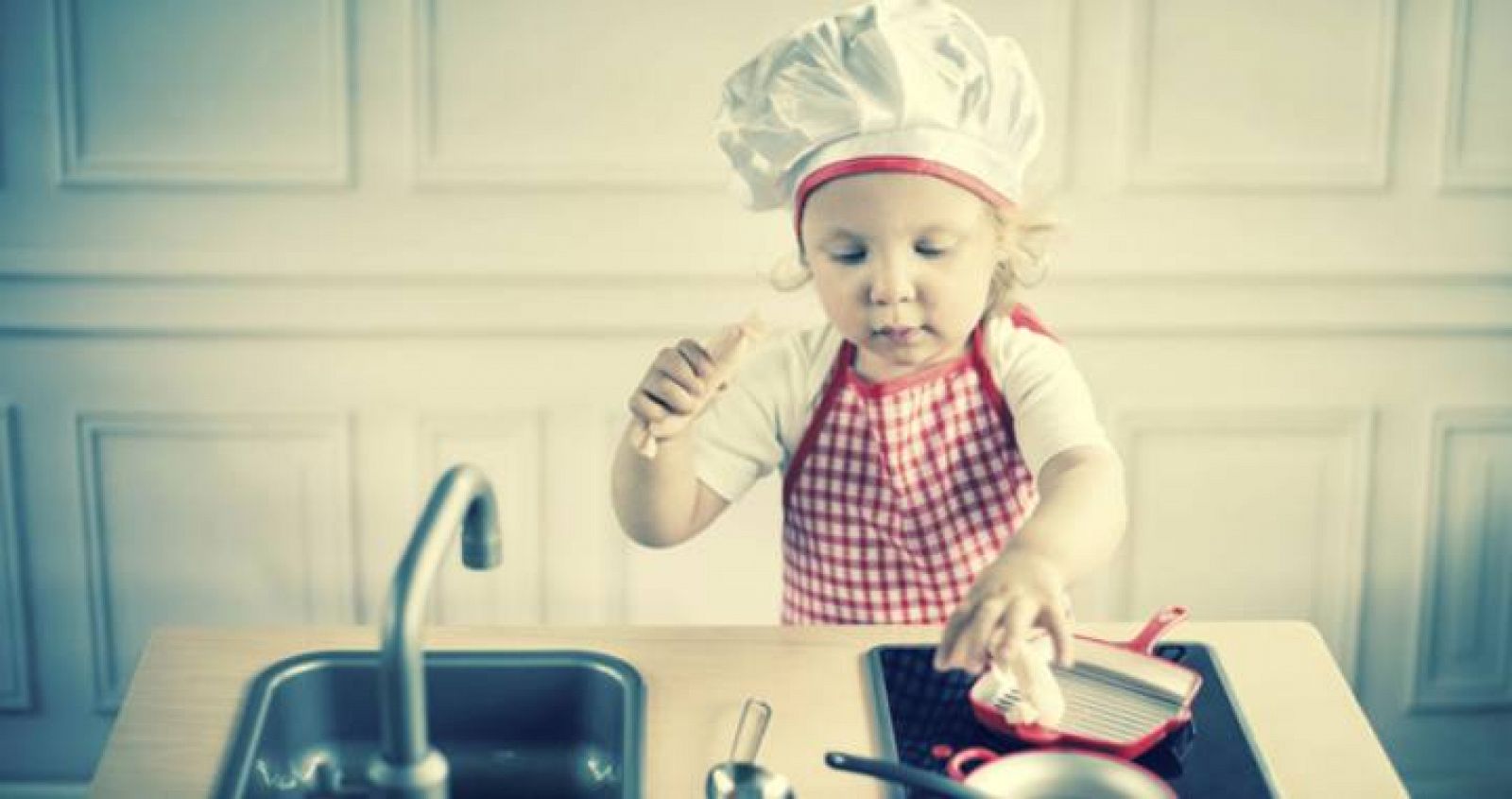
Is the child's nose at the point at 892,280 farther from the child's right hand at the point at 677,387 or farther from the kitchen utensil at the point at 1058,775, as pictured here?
the kitchen utensil at the point at 1058,775

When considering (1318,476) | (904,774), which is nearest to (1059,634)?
(904,774)

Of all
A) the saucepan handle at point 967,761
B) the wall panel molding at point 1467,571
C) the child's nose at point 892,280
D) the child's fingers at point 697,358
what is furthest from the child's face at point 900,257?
the wall panel molding at point 1467,571

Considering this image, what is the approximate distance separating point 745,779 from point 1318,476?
1.21 meters

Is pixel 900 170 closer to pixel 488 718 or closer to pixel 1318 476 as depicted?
pixel 488 718

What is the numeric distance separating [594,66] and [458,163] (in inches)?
7.6

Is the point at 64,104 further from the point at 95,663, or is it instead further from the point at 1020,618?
the point at 1020,618

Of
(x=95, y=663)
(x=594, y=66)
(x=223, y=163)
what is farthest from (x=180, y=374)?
(x=594, y=66)

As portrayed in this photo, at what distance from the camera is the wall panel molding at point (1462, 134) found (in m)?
1.87

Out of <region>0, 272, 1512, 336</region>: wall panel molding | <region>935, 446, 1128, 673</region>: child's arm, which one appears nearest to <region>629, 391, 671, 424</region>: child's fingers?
<region>935, 446, 1128, 673</region>: child's arm

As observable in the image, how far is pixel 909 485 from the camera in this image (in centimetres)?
143

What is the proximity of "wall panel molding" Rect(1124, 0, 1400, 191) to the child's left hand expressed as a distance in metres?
0.94

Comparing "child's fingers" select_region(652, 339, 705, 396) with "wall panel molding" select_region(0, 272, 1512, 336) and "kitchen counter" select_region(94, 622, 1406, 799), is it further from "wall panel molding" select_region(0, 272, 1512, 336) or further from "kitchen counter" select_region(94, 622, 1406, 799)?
"wall panel molding" select_region(0, 272, 1512, 336)

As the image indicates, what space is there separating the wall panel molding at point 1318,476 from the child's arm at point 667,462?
723mm

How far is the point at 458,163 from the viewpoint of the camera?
185 centimetres
